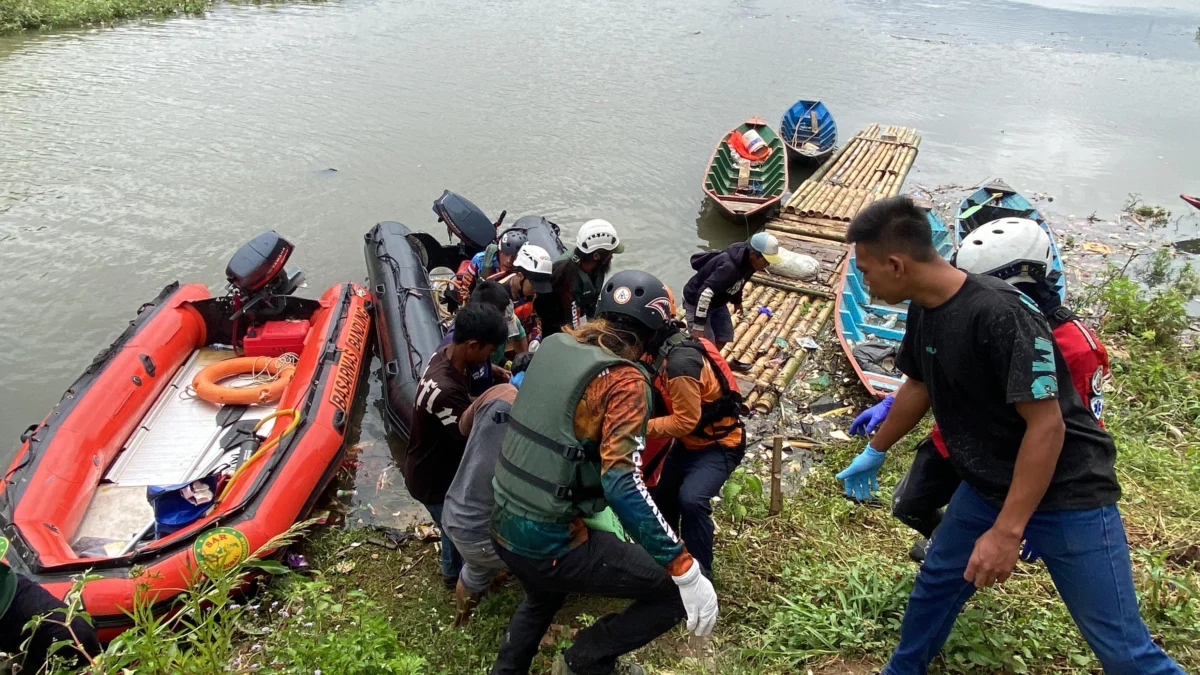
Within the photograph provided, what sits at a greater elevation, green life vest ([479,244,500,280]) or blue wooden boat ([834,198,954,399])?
green life vest ([479,244,500,280])

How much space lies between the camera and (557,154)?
48.6 feet

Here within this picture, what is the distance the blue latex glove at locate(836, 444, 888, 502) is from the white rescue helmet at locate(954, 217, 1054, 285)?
2.94 ft

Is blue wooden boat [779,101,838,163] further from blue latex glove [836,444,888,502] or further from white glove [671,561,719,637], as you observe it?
white glove [671,561,719,637]

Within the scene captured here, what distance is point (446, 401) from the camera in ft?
11.6

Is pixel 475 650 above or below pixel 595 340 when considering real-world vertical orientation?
below

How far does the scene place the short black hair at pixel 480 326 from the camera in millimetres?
3514

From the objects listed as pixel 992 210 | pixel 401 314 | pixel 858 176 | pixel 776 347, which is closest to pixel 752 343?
pixel 776 347

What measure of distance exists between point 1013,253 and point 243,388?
5.93 meters

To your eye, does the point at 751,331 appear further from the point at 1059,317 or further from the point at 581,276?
the point at 1059,317

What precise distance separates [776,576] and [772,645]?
0.59m

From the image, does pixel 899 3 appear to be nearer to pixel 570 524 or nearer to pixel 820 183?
pixel 820 183

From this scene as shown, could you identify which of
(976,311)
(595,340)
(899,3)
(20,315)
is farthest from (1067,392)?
(899,3)

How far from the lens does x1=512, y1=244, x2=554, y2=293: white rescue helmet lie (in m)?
5.81

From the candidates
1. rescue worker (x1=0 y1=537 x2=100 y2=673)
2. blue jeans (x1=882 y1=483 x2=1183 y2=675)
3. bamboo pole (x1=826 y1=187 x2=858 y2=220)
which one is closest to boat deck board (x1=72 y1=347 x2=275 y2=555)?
rescue worker (x1=0 y1=537 x2=100 y2=673)
